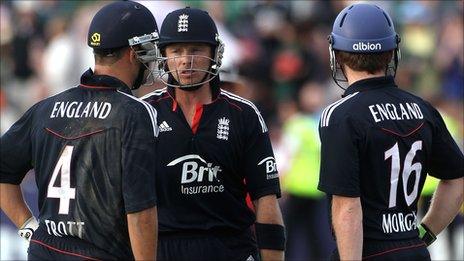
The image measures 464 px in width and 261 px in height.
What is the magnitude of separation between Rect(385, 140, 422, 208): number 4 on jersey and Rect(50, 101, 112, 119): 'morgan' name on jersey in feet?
4.91

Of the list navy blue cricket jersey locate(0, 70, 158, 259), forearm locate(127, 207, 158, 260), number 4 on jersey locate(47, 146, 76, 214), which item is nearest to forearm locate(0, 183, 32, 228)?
navy blue cricket jersey locate(0, 70, 158, 259)

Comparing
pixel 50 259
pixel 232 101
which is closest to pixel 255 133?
pixel 232 101

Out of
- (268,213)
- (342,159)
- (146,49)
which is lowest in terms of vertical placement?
(268,213)

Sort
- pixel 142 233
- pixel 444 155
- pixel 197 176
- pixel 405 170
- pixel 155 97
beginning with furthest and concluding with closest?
pixel 155 97 → pixel 197 176 → pixel 444 155 → pixel 405 170 → pixel 142 233

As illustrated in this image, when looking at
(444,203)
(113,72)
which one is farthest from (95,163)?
(444,203)

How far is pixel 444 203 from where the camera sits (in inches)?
260

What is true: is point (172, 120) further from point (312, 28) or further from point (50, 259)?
point (312, 28)

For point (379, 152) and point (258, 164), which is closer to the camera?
point (379, 152)

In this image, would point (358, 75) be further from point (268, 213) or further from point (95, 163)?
point (95, 163)

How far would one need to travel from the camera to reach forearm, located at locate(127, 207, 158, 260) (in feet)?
18.7

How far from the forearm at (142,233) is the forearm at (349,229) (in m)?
0.96

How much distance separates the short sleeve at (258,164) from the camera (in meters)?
6.88

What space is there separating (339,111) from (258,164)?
100cm

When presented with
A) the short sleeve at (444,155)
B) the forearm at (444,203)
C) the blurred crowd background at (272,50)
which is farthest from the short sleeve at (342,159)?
the blurred crowd background at (272,50)
